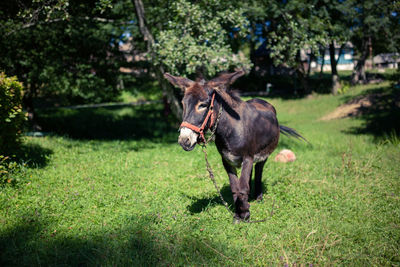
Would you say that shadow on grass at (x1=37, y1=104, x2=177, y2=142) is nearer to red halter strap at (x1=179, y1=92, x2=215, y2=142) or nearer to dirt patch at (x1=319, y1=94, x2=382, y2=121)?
red halter strap at (x1=179, y1=92, x2=215, y2=142)

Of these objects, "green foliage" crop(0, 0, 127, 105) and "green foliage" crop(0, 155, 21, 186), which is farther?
"green foliage" crop(0, 0, 127, 105)

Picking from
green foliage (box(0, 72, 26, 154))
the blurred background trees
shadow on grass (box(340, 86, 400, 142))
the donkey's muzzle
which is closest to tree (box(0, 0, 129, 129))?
the blurred background trees

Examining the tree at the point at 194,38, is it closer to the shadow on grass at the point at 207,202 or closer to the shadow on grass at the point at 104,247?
the shadow on grass at the point at 207,202

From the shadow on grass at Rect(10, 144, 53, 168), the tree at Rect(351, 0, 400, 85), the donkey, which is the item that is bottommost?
the shadow on grass at Rect(10, 144, 53, 168)

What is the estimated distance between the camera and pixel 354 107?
2056cm

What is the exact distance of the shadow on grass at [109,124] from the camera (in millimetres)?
14203

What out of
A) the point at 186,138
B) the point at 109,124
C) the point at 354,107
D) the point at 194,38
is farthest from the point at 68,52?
the point at 354,107

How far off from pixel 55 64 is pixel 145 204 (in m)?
8.97

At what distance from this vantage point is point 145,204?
5.62 m

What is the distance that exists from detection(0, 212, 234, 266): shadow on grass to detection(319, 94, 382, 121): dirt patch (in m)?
18.9

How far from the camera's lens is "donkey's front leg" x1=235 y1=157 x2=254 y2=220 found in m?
4.58

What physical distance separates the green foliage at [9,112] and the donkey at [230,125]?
465cm

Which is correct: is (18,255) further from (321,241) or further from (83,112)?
(83,112)

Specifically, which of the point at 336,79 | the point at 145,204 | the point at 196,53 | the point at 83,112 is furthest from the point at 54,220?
the point at 336,79
